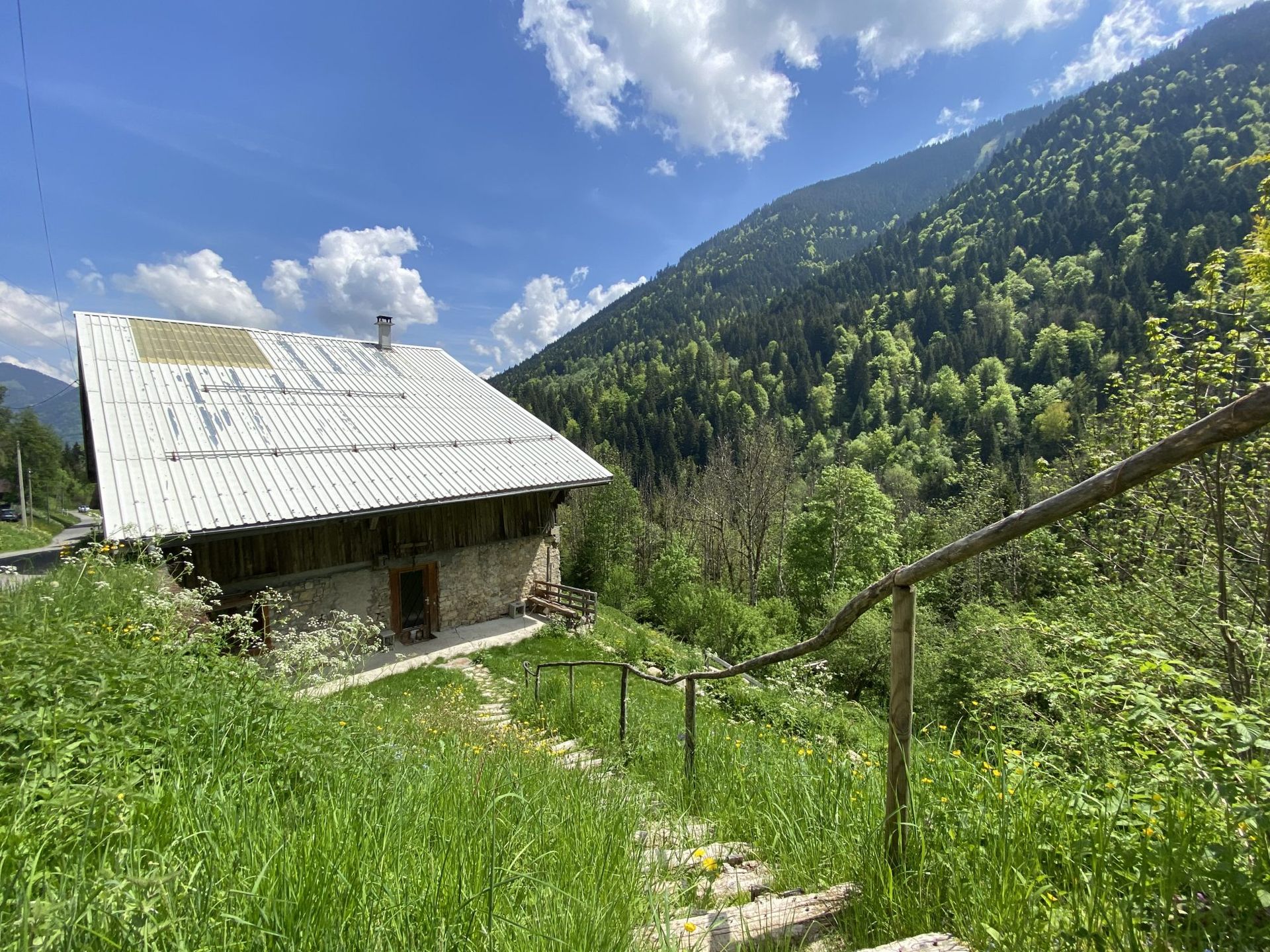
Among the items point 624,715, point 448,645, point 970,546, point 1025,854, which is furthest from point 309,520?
point 1025,854

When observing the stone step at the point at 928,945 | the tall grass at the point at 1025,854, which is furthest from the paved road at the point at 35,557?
the stone step at the point at 928,945

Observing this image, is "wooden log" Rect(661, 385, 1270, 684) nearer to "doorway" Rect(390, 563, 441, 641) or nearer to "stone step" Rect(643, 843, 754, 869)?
"stone step" Rect(643, 843, 754, 869)

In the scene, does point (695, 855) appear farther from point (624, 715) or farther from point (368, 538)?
point (368, 538)

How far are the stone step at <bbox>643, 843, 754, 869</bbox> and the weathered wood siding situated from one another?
10365 millimetres

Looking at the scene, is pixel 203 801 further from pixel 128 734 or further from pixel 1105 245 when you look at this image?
pixel 1105 245

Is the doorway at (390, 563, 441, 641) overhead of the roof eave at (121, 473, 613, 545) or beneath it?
beneath

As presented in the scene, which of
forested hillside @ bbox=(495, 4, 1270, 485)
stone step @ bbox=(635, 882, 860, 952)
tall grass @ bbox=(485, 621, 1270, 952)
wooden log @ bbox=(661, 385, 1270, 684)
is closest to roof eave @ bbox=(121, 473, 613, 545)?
stone step @ bbox=(635, 882, 860, 952)

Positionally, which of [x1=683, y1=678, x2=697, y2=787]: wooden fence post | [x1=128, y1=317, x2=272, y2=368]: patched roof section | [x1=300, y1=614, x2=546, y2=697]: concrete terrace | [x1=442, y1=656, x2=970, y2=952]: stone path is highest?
[x1=128, y1=317, x2=272, y2=368]: patched roof section

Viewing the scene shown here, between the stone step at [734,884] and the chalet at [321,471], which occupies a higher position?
the chalet at [321,471]

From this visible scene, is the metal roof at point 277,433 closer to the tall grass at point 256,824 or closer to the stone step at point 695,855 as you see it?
the tall grass at point 256,824

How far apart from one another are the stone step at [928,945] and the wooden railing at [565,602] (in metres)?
12.9

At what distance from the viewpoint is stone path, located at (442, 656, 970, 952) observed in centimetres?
158

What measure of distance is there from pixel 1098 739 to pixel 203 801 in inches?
158

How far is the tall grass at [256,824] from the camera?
1318 mm
